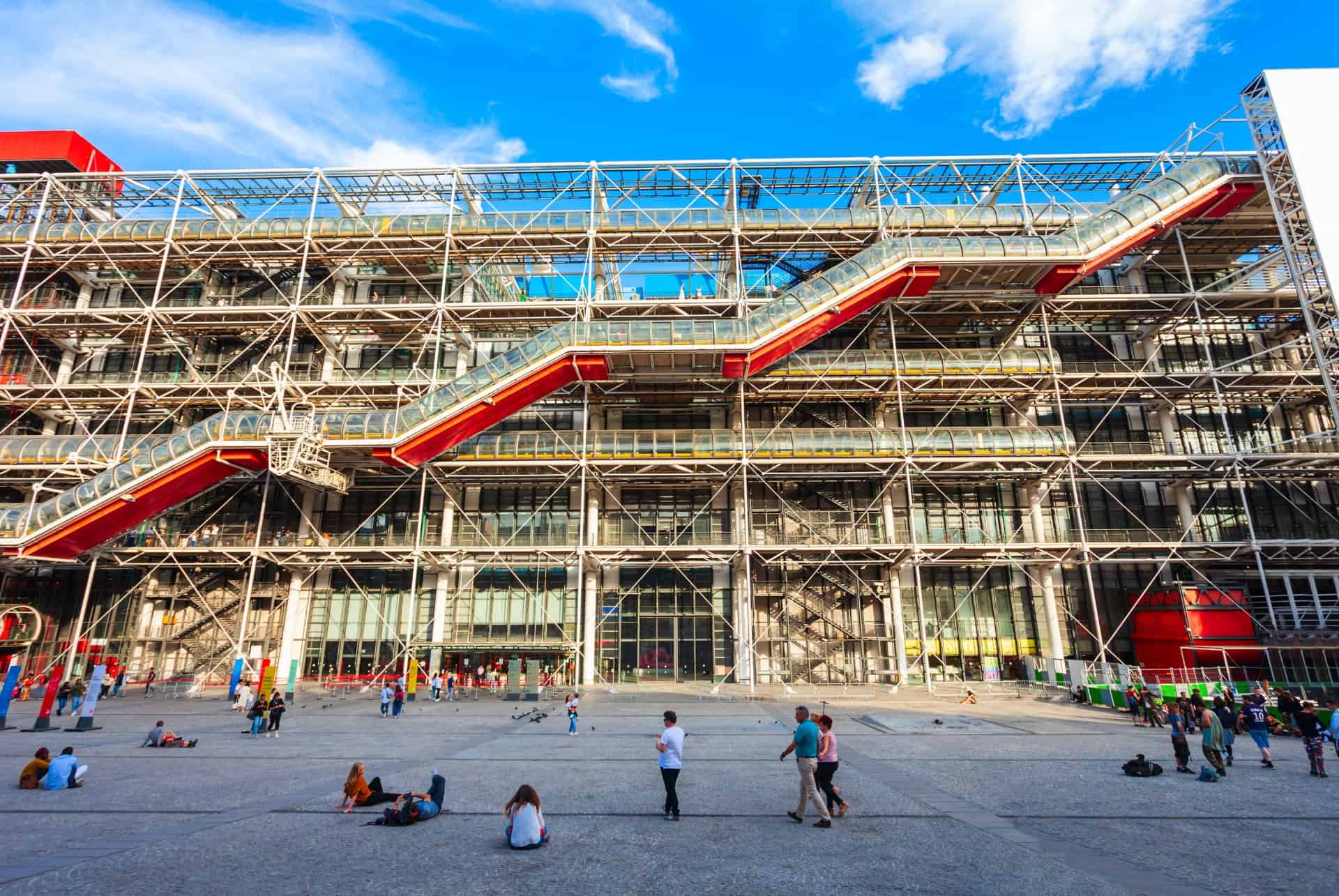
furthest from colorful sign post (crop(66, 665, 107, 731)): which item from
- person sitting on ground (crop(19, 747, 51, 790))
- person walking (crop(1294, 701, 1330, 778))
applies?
person walking (crop(1294, 701, 1330, 778))

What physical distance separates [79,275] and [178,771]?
2950 centimetres

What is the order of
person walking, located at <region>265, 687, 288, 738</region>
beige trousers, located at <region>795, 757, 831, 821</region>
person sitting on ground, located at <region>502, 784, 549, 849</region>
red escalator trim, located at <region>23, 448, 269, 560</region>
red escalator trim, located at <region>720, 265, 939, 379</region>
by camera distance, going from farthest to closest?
red escalator trim, located at <region>720, 265, 939, 379</region> < red escalator trim, located at <region>23, 448, 269, 560</region> < person walking, located at <region>265, 687, 288, 738</region> < beige trousers, located at <region>795, 757, 831, 821</region> < person sitting on ground, located at <region>502, 784, 549, 849</region>

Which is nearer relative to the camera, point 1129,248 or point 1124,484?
point 1129,248

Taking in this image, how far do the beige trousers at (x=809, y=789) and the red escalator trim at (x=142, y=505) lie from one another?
69.0ft

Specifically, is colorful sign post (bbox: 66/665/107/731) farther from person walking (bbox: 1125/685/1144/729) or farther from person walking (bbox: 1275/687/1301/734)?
person walking (bbox: 1275/687/1301/734)

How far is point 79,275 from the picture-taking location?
29.6 m

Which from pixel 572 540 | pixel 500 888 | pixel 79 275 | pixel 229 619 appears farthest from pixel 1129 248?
pixel 79 275

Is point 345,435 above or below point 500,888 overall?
above

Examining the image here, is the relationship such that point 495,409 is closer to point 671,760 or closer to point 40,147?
point 671,760

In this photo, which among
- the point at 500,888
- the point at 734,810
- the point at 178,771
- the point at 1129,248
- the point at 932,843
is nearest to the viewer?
the point at 500,888

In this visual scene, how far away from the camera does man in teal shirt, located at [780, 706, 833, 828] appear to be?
735 centimetres

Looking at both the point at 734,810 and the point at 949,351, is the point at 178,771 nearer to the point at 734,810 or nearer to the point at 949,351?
the point at 734,810

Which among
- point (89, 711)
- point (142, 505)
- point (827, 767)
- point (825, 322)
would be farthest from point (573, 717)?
point (142, 505)

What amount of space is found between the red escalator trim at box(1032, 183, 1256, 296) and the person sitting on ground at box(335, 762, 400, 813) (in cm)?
2558
